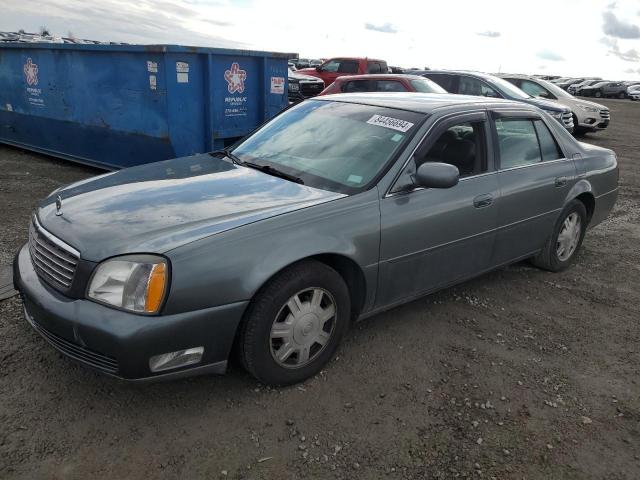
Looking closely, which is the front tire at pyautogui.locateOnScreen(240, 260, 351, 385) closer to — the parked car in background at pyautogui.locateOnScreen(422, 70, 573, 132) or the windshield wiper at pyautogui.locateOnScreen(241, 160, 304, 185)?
the windshield wiper at pyautogui.locateOnScreen(241, 160, 304, 185)

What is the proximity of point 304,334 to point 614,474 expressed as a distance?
161cm

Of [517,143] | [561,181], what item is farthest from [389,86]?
[517,143]

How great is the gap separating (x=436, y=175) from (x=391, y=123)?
1.89 feet

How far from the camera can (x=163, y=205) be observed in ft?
9.24

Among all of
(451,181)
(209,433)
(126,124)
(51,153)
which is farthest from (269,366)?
(51,153)

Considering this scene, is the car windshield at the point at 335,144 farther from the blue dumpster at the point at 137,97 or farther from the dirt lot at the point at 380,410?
the blue dumpster at the point at 137,97

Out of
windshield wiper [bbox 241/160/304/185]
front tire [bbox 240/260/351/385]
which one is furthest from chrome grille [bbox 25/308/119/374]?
windshield wiper [bbox 241/160/304/185]

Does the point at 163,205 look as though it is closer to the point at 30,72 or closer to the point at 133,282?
the point at 133,282

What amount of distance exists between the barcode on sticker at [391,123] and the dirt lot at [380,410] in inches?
52.7

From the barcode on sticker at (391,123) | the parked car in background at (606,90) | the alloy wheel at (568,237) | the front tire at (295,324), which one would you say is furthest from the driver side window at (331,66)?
the parked car in background at (606,90)

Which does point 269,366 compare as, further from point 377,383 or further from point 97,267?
point 97,267

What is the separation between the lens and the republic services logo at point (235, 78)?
23.5 feet

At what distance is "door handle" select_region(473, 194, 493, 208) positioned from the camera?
11.8ft

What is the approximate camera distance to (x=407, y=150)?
3.25 metres
